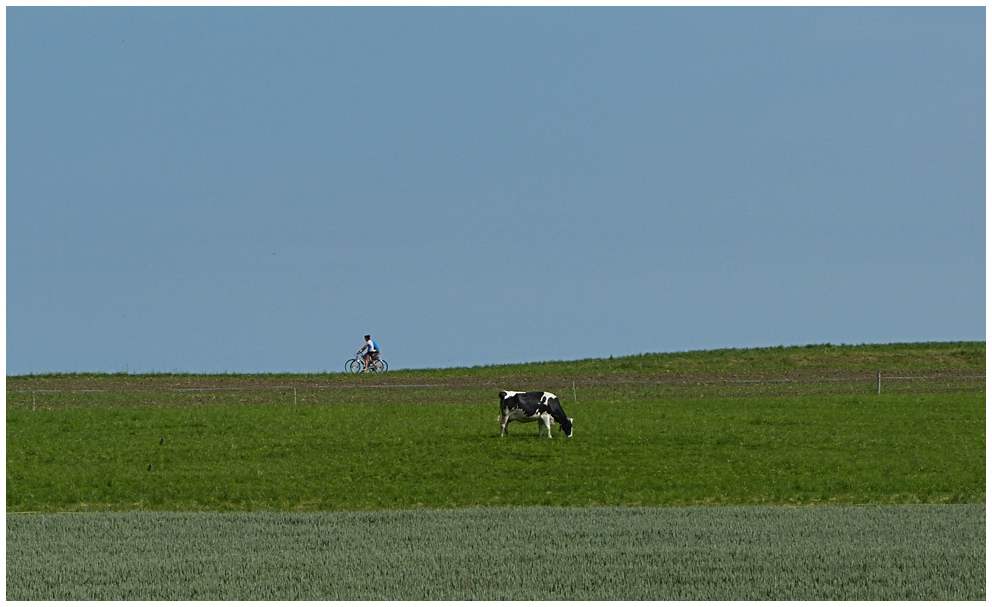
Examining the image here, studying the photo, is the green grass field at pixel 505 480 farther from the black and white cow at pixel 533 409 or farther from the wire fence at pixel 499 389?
the black and white cow at pixel 533 409

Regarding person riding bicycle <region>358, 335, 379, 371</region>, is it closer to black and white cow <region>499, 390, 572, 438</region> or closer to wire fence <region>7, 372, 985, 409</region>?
wire fence <region>7, 372, 985, 409</region>

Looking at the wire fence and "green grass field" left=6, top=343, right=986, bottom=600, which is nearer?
"green grass field" left=6, top=343, right=986, bottom=600

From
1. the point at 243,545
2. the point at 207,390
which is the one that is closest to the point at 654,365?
the point at 207,390

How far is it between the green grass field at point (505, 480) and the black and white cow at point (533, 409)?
62 centimetres

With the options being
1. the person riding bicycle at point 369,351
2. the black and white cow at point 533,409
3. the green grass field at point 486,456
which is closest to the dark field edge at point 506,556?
the green grass field at point 486,456

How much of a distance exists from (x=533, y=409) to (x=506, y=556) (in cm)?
1568

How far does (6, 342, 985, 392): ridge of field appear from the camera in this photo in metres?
48.7

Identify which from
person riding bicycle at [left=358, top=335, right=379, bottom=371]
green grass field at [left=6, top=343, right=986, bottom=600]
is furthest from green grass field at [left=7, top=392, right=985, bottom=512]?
person riding bicycle at [left=358, top=335, right=379, bottom=371]

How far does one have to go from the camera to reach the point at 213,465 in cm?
3059

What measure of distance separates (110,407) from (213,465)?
12054 mm

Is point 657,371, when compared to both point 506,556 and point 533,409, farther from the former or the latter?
point 506,556

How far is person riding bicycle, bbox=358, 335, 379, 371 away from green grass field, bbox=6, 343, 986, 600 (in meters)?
2.86

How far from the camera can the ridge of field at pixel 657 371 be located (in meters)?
48.7

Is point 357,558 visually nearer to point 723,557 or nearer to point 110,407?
point 723,557
